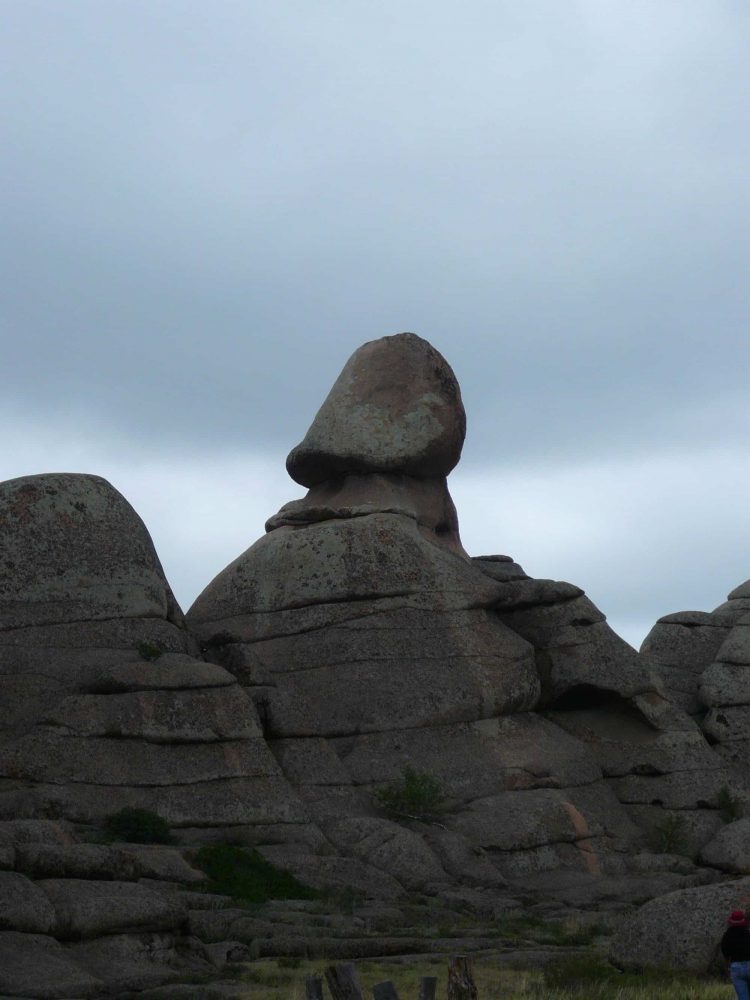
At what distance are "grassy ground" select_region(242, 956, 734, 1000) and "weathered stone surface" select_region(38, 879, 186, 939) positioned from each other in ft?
4.57

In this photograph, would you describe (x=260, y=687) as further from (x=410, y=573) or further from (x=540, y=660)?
(x=540, y=660)

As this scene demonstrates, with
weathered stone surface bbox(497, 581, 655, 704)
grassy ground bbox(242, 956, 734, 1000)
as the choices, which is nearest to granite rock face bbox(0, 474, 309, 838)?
weathered stone surface bbox(497, 581, 655, 704)

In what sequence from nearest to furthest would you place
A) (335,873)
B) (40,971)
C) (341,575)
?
(40,971), (335,873), (341,575)

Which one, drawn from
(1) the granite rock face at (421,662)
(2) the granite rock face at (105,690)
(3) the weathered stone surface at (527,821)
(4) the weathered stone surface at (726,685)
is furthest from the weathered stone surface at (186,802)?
(4) the weathered stone surface at (726,685)

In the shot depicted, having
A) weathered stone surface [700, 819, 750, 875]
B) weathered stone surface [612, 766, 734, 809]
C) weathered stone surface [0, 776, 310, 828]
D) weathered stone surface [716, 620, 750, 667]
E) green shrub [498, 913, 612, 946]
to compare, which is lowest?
green shrub [498, 913, 612, 946]

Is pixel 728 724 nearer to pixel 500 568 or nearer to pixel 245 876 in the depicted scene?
pixel 500 568

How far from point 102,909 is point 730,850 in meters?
17.6

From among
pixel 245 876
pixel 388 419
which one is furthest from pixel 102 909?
pixel 388 419

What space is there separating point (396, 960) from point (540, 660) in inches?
689

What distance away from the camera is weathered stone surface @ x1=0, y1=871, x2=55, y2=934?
20078 millimetres

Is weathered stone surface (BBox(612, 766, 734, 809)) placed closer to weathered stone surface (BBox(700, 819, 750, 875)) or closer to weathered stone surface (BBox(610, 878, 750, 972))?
weathered stone surface (BBox(700, 819, 750, 875))

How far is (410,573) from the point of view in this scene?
122ft

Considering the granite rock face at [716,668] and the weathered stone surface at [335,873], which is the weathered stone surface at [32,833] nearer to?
the weathered stone surface at [335,873]

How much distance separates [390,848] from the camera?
100 feet
